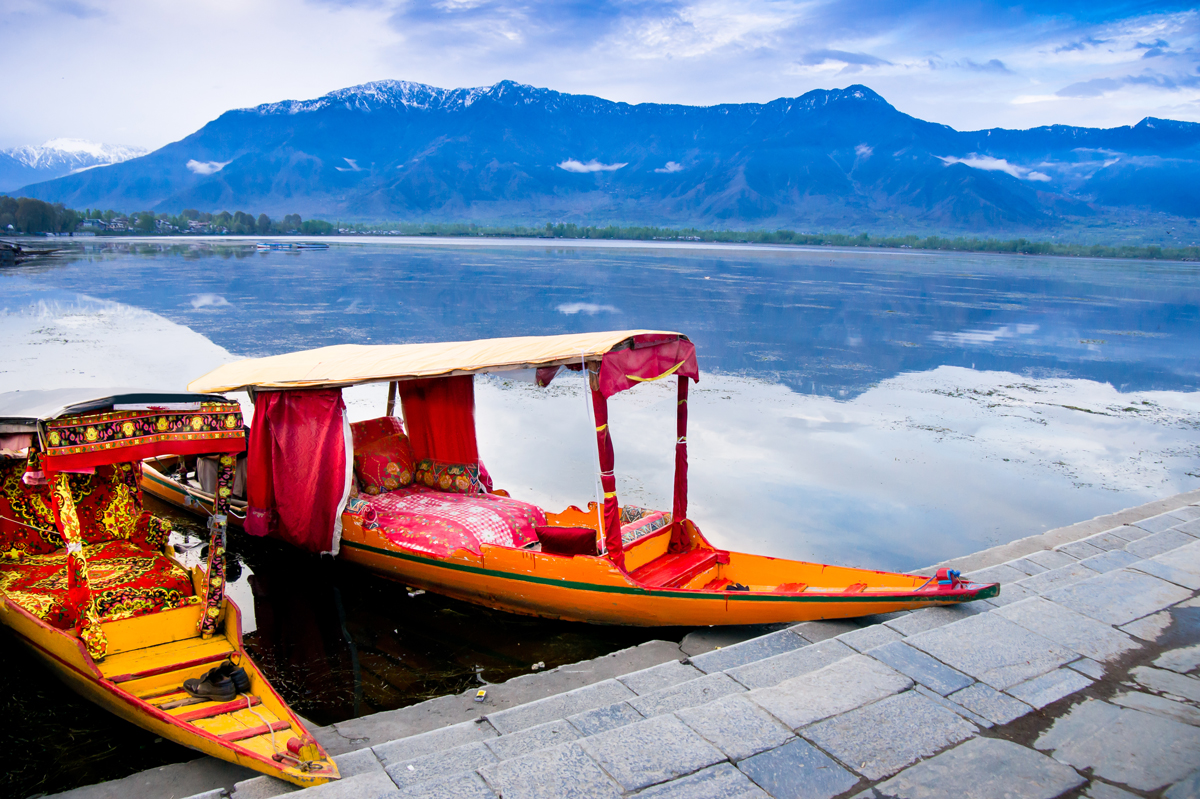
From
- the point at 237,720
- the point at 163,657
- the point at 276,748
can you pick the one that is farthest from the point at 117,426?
the point at 276,748

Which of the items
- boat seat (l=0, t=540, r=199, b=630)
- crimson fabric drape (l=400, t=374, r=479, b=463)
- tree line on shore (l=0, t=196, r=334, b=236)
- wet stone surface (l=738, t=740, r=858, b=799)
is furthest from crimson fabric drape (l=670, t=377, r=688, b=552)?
tree line on shore (l=0, t=196, r=334, b=236)

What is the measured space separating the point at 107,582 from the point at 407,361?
3.09 metres

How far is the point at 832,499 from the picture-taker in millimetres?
9828

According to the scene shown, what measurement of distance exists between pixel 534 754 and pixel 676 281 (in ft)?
129

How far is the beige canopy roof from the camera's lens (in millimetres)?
6387

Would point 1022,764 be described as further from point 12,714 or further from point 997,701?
point 12,714

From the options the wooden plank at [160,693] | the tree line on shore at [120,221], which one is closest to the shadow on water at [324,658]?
the wooden plank at [160,693]

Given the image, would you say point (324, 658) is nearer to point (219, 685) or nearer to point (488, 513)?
point (219, 685)

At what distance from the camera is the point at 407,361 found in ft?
24.3

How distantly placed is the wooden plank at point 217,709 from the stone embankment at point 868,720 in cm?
39

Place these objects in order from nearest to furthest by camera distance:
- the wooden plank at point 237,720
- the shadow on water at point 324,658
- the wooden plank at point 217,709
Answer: the wooden plank at point 237,720, the wooden plank at point 217,709, the shadow on water at point 324,658

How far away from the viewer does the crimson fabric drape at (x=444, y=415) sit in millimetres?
8586

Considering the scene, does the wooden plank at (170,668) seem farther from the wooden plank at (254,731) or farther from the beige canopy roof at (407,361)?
the beige canopy roof at (407,361)

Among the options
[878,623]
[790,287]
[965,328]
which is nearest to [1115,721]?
[878,623]
